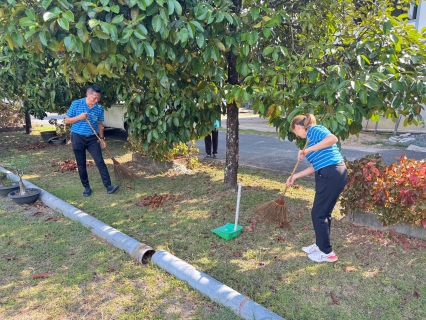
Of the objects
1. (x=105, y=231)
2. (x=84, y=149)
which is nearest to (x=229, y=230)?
(x=105, y=231)

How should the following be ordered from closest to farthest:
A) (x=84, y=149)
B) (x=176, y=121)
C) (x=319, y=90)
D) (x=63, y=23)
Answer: (x=63, y=23) < (x=319, y=90) < (x=176, y=121) < (x=84, y=149)

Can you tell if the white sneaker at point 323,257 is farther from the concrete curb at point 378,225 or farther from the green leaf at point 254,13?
the green leaf at point 254,13

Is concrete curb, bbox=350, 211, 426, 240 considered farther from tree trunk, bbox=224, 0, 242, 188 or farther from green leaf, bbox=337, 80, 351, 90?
tree trunk, bbox=224, 0, 242, 188

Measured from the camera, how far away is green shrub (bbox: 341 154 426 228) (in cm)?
354

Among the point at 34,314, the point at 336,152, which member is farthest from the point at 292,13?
the point at 34,314

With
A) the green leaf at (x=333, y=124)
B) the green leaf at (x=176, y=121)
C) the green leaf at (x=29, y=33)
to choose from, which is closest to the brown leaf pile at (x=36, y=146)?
the green leaf at (x=176, y=121)

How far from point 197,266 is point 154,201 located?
1.99m

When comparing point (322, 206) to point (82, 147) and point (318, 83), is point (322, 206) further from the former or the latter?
point (82, 147)

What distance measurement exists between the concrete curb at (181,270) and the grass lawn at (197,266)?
0.07 meters

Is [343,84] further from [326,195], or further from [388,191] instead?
[388,191]

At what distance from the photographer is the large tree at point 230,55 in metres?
3.02

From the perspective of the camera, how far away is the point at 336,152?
3.23 m

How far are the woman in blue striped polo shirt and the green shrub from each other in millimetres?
818

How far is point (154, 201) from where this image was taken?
16.9ft
